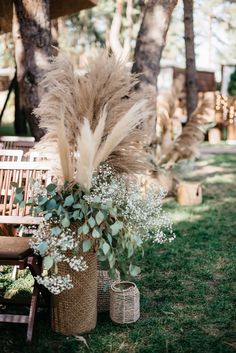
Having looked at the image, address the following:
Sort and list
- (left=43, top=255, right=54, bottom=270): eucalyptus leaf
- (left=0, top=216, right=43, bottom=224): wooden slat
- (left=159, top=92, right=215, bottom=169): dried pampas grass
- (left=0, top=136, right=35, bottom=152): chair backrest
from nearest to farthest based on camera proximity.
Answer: (left=43, top=255, right=54, bottom=270): eucalyptus leaf < (left=0, top=216, right=43, bottom=224): wooden slat < (left=0, top=136, right=35, bottom=152): chair backrest < (left=159, top=92, right=215, bottom=169): dried pampas grass

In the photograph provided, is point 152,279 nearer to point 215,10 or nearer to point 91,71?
point 91,71

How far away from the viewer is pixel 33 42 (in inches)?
191

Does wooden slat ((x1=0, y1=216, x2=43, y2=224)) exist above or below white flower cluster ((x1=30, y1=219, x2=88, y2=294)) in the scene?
above

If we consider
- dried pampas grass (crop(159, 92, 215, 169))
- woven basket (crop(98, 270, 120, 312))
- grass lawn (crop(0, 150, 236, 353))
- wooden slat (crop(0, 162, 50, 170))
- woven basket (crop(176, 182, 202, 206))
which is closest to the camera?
grass lawn (crop(0, 150, 236, 353))

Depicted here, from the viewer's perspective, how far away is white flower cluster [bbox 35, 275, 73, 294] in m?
2.71

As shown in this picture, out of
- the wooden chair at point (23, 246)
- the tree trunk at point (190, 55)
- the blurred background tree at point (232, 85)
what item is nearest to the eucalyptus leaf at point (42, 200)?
the wooden chair at point (23, 246)

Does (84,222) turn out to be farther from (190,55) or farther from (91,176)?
(190,55)

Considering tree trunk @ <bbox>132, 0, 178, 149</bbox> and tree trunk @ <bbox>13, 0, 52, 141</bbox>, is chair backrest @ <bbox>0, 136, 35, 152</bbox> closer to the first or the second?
tree trunk @ <bbox>13, 0, 52, 141</bbox>

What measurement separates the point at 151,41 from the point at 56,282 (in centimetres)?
438

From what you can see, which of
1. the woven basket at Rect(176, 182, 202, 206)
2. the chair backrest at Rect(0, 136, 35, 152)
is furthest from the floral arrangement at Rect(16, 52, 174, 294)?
the woven basket at Rect(176, 182, 202, 206)

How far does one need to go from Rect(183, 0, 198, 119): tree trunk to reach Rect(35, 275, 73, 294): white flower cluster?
792 centimetres

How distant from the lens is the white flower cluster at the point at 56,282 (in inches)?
107

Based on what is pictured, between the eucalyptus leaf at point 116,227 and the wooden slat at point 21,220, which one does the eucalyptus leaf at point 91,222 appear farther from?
the wooden slat at point 21,220

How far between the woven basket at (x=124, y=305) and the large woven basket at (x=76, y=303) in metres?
Result: 0.18
